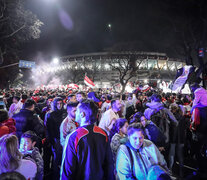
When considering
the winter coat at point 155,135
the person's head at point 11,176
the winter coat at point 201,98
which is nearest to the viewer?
the person's head at point 11,176

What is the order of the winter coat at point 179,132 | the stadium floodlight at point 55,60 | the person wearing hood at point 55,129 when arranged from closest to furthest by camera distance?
the person wearing hood at point 55,129 < the winter coat at point 179,132 < the stadium floodlight at point 55,60

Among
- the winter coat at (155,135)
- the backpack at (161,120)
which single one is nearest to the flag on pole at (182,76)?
the backpack at (161,120)

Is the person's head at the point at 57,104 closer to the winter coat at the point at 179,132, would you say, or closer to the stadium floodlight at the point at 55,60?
the winter coat at the point at 179,132

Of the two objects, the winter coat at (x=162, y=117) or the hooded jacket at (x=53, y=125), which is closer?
the winter coat at (x=162, y=117)

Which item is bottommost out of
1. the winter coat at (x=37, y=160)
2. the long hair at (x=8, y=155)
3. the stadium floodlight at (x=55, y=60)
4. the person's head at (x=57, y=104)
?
the winter coat at (x=37, y=160)

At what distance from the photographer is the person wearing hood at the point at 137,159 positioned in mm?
2209

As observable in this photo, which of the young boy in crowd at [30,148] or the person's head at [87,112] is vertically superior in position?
the person's head at [87,112]

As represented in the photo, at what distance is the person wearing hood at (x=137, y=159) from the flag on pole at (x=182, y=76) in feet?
18.0

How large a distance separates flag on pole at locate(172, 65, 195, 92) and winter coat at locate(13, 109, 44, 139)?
19.7 feet

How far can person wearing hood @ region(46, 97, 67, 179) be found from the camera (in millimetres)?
3769

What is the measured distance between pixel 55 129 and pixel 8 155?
2274 mm

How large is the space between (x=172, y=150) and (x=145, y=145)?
262cm

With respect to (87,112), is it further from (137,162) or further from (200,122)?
(200,122)

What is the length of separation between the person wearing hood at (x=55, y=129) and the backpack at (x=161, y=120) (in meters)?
2.48
